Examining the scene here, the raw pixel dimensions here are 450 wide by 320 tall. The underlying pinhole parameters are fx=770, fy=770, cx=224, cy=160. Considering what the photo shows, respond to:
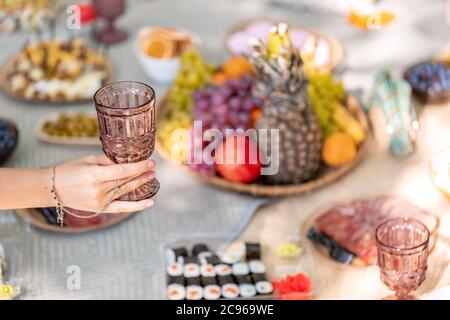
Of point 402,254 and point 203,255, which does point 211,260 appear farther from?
point 402,254

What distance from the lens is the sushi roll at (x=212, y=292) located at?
1.51 meters

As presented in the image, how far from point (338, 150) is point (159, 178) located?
45 centimetres

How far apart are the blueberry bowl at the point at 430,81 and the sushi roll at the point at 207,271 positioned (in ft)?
2.78

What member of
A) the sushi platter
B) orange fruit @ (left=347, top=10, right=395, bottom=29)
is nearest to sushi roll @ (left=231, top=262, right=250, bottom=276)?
the sushi platter

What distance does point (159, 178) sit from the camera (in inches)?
75.4

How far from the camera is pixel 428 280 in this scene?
58.2 inches

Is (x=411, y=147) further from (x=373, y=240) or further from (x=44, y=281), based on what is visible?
(x=44, y=281)

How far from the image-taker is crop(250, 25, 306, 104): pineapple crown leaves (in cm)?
160

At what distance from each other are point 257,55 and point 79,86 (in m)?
0.75

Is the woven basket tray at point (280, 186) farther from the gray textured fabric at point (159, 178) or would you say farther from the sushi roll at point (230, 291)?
the sushi roll at point (230, 291)

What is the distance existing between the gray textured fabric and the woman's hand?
8 centimetres

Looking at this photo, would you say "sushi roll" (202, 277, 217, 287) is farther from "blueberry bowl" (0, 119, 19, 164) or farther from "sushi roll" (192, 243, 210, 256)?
"blueberry bowl" (0, 119, 19, 164)

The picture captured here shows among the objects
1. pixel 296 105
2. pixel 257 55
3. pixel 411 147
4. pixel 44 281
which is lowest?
pixel 44 281
